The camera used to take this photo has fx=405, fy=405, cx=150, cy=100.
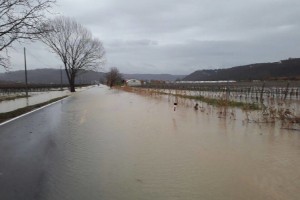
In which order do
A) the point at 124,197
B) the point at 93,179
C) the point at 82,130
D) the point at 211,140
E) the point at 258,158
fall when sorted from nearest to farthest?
1. the point at 124,197
2. the point at 93,179
3. the point at 258,158
4. the point at 211,140
5. the point at 82,130

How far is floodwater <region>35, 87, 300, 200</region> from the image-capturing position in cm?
607

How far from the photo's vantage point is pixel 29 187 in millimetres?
6250

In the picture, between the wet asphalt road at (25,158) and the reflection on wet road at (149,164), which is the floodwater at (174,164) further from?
the wet asphalt road at (25,158)

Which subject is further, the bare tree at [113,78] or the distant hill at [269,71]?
the bare tree at [113,78]

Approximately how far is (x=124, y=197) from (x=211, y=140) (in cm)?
593

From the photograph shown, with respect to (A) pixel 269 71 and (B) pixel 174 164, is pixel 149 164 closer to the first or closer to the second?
(B) pixel 174 164

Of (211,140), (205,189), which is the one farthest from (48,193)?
(211,140)

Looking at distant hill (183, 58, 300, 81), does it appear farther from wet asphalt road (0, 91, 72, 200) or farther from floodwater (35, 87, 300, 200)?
wet asphalt road (0, 91, 72, 200)

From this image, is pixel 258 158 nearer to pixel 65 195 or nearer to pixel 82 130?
pixel 65 195

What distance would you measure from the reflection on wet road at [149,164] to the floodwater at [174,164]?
0.01 metres

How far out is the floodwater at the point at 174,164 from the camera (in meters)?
6.07

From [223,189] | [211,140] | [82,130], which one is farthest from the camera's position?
[82,130]

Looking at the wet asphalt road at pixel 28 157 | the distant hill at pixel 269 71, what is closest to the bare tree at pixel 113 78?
the distant hill at pixel 269 71

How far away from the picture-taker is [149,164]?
8.05m
